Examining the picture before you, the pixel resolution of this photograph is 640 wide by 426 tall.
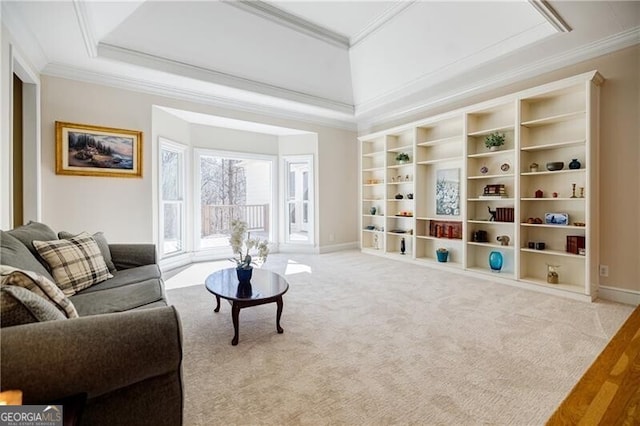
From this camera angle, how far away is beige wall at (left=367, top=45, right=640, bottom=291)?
3.15m

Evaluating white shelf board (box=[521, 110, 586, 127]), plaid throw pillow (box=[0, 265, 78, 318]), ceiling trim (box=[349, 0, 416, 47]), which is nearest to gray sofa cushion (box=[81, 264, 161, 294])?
plaid throw pillow (box=[0, 265, 78, 318])

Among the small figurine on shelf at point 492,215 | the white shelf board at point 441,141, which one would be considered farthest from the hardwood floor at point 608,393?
the white shelf board at point 441,141

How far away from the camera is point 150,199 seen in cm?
432

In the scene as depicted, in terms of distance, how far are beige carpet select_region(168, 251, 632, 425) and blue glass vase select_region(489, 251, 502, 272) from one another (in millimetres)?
590

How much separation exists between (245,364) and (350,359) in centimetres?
73

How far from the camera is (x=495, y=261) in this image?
411cm

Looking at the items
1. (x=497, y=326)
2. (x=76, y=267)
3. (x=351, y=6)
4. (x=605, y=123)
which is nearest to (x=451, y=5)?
(x=351, y=6)

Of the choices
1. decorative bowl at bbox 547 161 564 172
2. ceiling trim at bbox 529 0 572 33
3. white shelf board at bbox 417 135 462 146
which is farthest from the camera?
white shelf board at bbox 417 135 462 146

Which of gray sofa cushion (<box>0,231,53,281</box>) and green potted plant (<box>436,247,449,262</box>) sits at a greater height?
gray sofa cushion (<box>0,231,53,281</box>)

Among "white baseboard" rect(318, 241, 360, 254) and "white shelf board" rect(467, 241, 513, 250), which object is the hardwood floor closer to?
"white shelf board" rect(467, 241, 513, 250)

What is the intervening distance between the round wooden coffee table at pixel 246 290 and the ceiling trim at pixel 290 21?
3.20m

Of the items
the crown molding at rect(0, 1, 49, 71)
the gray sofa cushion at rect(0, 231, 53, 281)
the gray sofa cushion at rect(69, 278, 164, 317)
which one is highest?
the crown molding at rect(0, 1, 49, 71)

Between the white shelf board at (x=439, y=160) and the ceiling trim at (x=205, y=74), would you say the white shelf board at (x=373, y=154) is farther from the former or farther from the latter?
the ceiling trim at (x=205, y=74)

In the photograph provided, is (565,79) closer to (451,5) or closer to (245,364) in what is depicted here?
(451,5)
